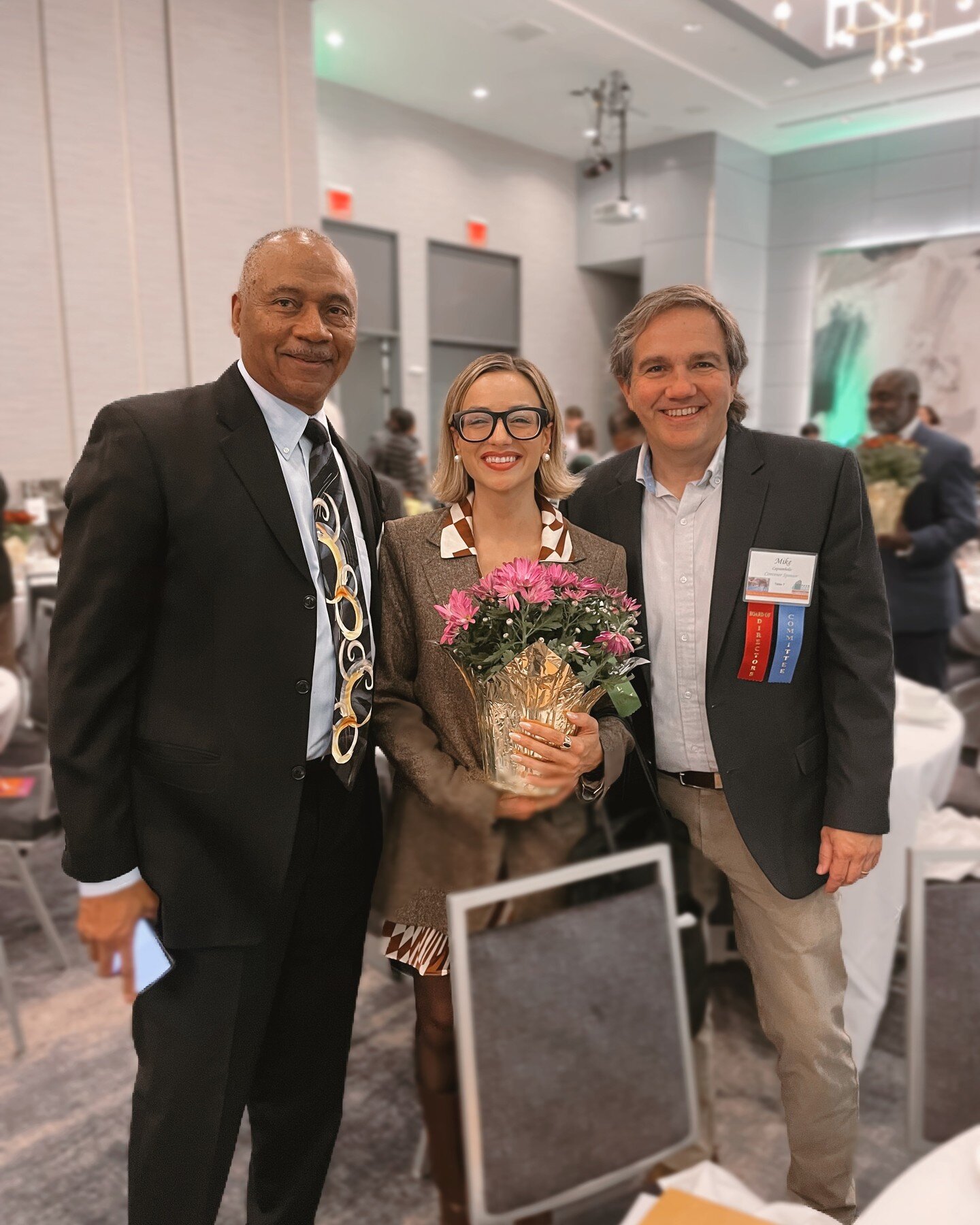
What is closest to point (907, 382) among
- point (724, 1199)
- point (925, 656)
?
point (925, 656)

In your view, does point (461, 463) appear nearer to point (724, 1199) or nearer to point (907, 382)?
point (724, 1199)

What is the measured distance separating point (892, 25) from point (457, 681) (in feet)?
19.9

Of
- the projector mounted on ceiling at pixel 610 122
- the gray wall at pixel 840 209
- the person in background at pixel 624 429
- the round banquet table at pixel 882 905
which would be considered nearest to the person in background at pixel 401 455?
the projector mounted on ceiling at pixel 610 122

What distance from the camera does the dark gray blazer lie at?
12.2ft

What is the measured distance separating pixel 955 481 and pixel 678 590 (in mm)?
2623

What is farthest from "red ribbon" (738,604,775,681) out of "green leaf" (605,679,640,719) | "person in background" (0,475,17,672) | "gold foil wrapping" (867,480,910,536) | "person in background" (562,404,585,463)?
"person in background" (562,404,585,463)

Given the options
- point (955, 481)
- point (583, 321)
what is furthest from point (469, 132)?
point (955, 481)

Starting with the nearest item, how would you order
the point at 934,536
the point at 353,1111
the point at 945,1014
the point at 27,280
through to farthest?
the point at 945,1014, the point at 353,1111, the point at 934,536, the point at 27,280

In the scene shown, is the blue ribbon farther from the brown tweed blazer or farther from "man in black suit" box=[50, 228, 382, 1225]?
"man in black suit" box=[50, 228, 382, 1225]

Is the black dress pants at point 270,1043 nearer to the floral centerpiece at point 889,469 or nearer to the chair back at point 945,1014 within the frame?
the chair back at point 945,1014

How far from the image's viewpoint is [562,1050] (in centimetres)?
118

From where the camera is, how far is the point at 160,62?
20.5 ft

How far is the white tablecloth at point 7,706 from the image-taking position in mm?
2920

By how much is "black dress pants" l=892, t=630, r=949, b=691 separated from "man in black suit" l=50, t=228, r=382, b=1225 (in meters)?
3.06
